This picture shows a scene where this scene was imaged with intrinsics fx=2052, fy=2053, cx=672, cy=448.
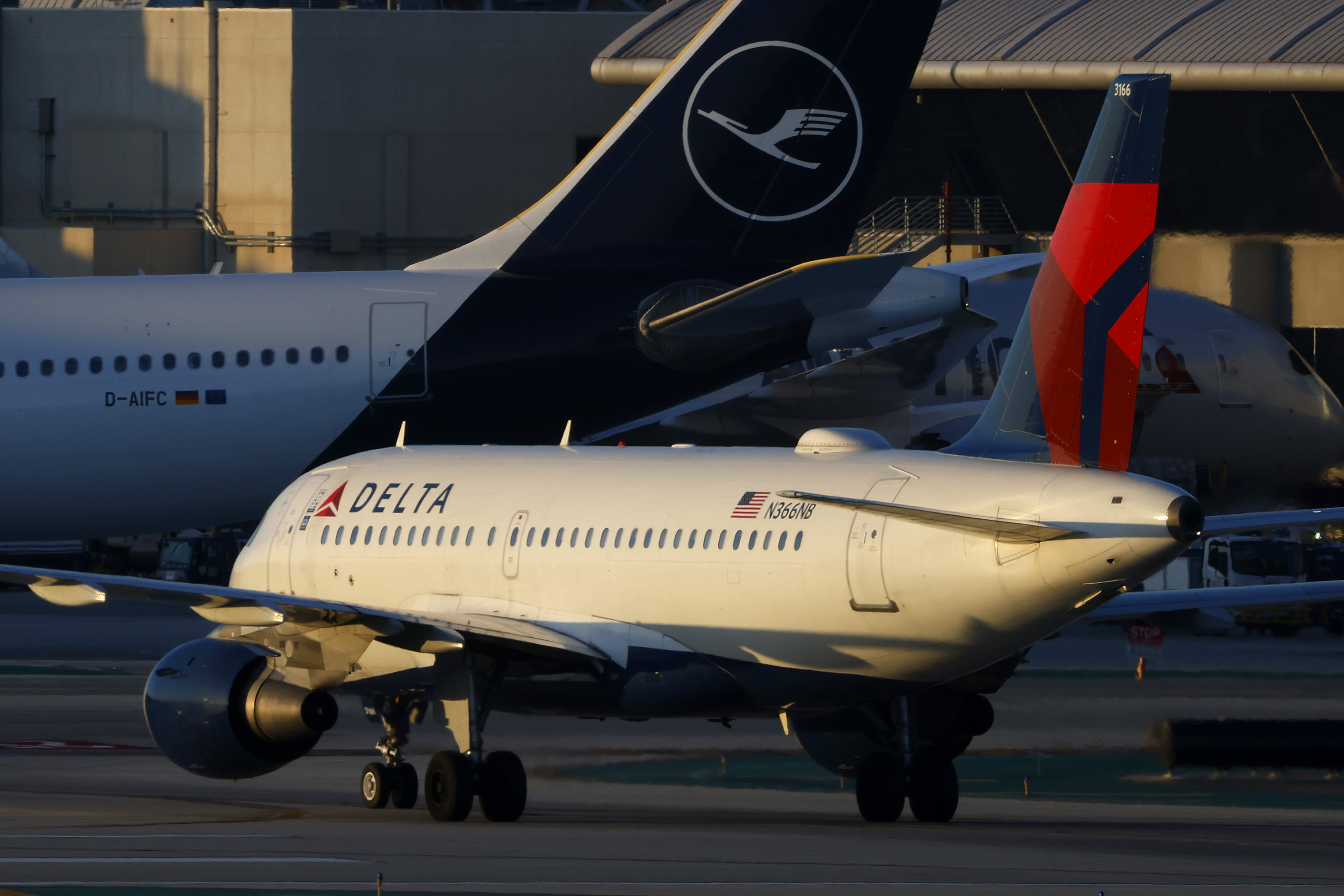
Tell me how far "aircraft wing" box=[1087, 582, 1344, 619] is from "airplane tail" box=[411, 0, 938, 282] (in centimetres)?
1049

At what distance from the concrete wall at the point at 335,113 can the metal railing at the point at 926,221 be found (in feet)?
28.6

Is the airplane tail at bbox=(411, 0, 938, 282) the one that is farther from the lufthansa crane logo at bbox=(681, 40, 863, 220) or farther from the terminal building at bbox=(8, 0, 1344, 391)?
the terminal building at bbox=(8, 0, 1344, 391)

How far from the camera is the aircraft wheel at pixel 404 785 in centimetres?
2009

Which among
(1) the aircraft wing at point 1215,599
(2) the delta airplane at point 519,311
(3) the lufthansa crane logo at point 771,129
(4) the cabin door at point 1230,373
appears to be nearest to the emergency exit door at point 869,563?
(1) the aircraft wing at point 1215,599

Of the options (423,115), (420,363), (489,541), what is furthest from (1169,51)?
(489,541)

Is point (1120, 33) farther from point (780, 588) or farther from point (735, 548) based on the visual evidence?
point (780, 588)

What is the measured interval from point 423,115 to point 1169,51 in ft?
76.7

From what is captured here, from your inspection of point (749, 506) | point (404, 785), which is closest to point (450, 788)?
point (404, 785)

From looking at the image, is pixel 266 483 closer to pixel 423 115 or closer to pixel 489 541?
pixel 489 541

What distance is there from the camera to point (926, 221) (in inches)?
2483

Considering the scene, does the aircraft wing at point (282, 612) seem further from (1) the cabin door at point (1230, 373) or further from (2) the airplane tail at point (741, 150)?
(1) the cabin door at point (1230, 373)

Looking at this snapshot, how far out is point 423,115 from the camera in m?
65.0

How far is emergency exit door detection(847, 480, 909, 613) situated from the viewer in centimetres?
1745

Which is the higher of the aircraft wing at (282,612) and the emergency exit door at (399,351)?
the emergency exit door at (399,351)
